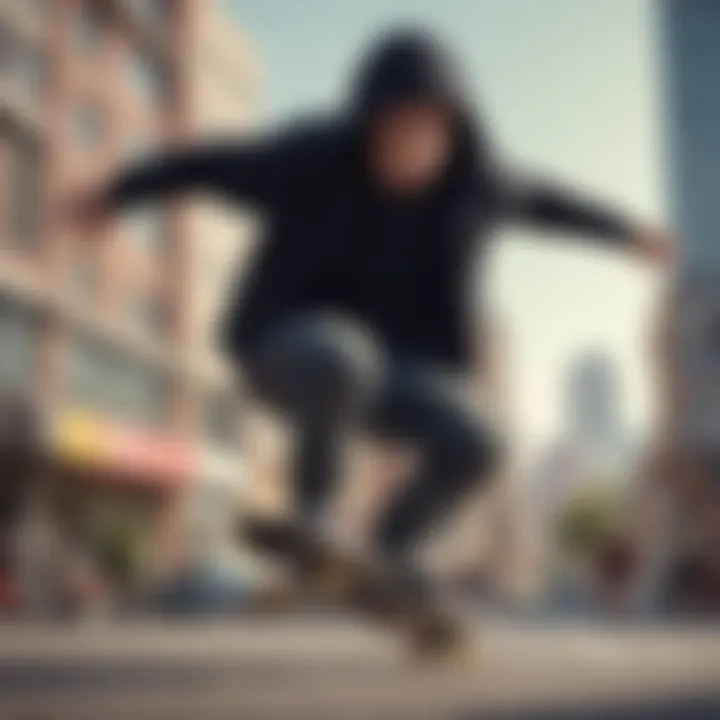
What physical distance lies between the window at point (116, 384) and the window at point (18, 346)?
0.07m

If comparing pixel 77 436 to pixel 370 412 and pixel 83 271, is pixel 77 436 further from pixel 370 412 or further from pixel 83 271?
pixel 370 412

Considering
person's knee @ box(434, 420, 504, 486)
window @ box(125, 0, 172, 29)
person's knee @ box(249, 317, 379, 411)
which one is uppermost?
window @ box(125, 0, 172, 29)

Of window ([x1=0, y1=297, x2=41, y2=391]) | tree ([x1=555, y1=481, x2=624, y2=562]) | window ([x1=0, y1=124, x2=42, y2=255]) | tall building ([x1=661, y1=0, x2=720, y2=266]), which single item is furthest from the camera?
tree ([x1=555, y1=481, x2=624, y2=562])

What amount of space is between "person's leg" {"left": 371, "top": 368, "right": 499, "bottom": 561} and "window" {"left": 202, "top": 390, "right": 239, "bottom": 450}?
0.24 meters

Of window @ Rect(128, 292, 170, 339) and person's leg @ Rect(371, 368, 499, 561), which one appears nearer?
person's leg @ Rect(371, 368, 499, 561)

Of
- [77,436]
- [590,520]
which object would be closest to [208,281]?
[77,436]

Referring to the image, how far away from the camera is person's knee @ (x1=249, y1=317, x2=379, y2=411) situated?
1.60 meters

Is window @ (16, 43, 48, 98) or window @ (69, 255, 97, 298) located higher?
window @ (16, 43, 48, 98)

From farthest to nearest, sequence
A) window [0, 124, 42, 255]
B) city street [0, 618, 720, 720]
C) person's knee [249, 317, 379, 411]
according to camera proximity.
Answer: window [0, 124, 42, 255]
person's knee [249, 317, 379, 411]
city street [0, 618, 720, 720]

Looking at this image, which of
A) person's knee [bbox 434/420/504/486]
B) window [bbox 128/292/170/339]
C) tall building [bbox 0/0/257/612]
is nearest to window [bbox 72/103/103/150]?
tall building [bbox 0/0/257/612]

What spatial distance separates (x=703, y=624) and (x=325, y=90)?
1724 millimetres

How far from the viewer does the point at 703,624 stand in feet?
9.17

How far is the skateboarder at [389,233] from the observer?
176 cm

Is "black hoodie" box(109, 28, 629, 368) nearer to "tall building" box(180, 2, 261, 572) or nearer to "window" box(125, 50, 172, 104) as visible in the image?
"tall building" box(180, 2, 261, 572)
